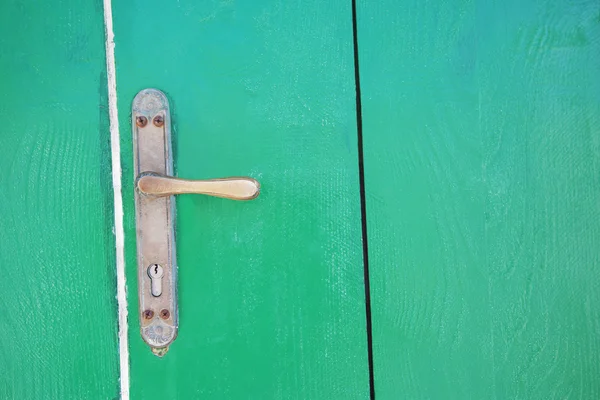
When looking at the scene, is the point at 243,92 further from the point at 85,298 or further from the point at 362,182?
the point at 85,298

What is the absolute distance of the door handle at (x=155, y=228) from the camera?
Answer: 838 mm

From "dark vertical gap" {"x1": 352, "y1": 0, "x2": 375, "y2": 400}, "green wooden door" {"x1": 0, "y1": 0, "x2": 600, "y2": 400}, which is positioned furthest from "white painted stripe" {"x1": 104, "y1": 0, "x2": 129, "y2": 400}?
"dark vertical gap" {"x1": 352, "y1": 0, "x2": 375, "y2": 400}

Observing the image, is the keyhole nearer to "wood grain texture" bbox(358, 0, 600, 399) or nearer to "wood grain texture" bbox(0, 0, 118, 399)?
"wood grain texture" bbox(0, 0, 118, 399)

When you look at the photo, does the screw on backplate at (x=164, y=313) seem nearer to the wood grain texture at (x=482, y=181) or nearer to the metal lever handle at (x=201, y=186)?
the metal lever handle at (x=201, y=186)

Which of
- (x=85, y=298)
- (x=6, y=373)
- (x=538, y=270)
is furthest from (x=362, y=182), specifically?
(x=6, y=373)

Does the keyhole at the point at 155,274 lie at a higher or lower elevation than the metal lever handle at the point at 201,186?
lower

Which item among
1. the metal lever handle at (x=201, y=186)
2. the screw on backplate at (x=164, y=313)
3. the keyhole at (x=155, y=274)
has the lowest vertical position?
the screw on backplate at (x=164, y=313)

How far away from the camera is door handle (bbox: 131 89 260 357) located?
2.75ft

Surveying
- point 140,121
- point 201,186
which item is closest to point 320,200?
point 201,186

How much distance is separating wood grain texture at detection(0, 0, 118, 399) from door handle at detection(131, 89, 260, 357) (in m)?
0.04

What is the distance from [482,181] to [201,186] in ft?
1.32

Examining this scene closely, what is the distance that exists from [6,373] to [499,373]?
0.71m

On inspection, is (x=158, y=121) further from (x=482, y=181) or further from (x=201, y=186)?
(x=482, y=181)

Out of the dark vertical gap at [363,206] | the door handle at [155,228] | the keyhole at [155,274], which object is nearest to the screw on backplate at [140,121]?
the door handle at [155,228]
